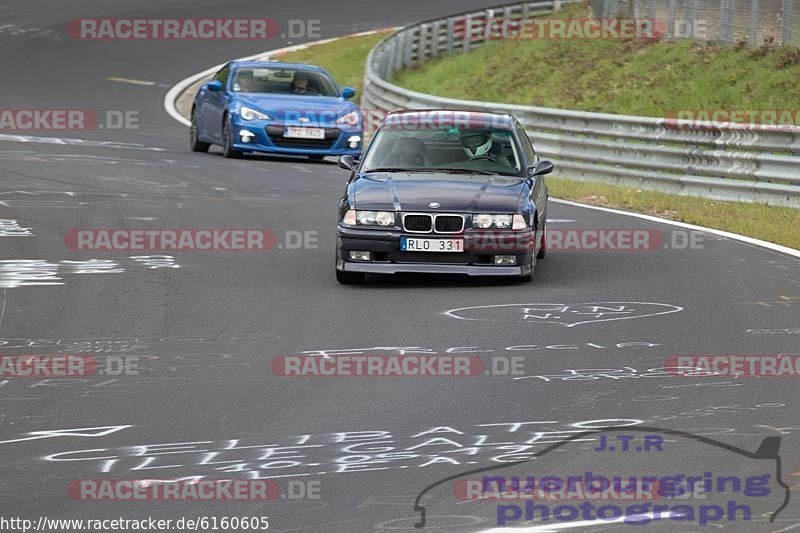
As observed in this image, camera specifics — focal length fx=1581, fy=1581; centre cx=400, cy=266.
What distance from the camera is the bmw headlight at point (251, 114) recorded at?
2227 cm

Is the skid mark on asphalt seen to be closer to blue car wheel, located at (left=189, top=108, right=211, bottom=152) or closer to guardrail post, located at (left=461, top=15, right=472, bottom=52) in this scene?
blue car wheel, located at (left=189, top=108, right=211, bottom=152)

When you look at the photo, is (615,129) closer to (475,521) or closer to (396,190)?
(396,190)

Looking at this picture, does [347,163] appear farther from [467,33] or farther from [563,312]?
[467,33]

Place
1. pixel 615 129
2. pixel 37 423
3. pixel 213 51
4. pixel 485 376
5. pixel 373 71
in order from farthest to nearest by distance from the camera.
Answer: pixel 213 51
pixel 373 71
pixel 615 129
pixel 485 376
pixel 37 423

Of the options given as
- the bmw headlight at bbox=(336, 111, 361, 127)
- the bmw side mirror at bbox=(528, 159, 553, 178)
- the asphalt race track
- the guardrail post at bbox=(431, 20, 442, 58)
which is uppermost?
the guardrail post at bbox=(431, 20, 442, 58)

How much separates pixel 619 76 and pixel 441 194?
735 inches

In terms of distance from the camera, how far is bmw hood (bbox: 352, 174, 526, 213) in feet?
39.3

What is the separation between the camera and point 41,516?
19.1 ft

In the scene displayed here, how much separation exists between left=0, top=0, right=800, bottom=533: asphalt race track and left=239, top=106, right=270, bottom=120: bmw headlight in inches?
174

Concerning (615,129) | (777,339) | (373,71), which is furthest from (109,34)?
(777,339)

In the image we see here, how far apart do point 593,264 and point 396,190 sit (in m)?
2.18

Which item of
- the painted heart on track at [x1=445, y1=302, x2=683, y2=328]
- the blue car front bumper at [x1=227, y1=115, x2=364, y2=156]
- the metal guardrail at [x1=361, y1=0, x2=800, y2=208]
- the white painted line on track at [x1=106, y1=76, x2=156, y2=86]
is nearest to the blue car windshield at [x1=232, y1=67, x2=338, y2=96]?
the blue car front bumper at [x1=227, y1=115, x2=364, y2=156]

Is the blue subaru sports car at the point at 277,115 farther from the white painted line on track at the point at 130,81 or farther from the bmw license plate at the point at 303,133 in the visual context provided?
the white painted line on track at the point at 130,81

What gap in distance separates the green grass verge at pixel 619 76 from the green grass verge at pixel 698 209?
6.07m
